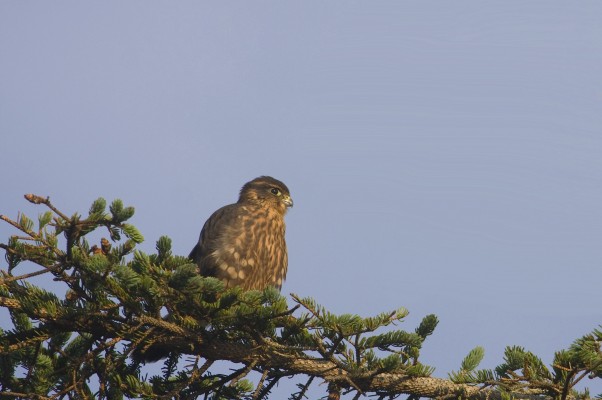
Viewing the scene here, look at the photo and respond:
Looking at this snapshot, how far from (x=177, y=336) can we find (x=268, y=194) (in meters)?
3.89

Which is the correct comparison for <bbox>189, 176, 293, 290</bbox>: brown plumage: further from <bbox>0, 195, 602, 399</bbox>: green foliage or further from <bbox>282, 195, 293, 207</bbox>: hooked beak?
<bbox>0, 195, 602, 399</bbox>: green foliage

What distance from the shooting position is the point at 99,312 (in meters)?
4.27

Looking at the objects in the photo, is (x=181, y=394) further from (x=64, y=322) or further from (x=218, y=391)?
(x=64, y=322)

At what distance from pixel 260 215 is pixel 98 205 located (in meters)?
3.85

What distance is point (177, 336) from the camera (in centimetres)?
443

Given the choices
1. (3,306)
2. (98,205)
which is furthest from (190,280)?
(3,306)

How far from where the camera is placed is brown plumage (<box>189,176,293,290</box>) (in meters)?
7.05

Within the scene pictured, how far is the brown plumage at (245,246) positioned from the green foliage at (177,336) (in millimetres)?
2292

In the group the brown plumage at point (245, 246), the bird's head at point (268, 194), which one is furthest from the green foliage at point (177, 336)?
the bird's head at point (268, 194)

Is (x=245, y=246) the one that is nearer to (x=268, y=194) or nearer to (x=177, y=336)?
(x=268, y=194)

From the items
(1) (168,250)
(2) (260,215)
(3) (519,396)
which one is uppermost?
(2) (260,215)

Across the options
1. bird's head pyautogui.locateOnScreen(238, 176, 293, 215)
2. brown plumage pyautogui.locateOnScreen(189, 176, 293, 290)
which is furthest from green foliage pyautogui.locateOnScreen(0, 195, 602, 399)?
bird's head pyautogui.locateOnScreen(238, 176, 293, 215)

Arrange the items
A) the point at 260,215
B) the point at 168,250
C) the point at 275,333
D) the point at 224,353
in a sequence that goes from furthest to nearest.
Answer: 1. the point at 260,215
2. the point at 224,353
3. the point at 275,333
4. the point at 168,250

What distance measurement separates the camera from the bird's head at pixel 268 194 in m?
8.14
